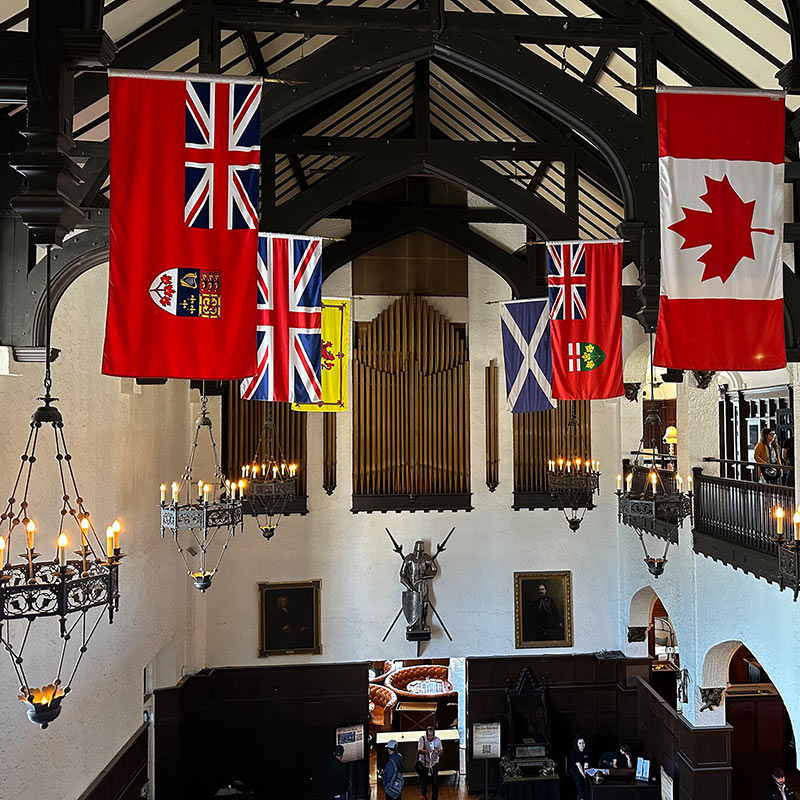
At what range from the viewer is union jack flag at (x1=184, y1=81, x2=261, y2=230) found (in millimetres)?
4621

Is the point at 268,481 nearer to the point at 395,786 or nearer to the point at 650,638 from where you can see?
the point at 395,786

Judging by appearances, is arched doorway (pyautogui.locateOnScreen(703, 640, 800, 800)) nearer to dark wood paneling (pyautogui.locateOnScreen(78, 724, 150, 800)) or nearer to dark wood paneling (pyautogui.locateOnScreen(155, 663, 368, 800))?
dark wood paneling (pyautogui.locateOnScreen(155, 663, 368, 800))

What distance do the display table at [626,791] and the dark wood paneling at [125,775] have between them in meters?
6.92

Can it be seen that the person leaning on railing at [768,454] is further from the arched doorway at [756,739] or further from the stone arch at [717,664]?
the arched doorway at [756,739]

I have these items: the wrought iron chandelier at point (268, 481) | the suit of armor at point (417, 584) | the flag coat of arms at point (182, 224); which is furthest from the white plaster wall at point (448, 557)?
the flag coat of arms at point (182, 224)

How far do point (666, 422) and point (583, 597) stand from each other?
3.61 meters

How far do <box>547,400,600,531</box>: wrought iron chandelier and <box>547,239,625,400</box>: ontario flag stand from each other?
4.40 m

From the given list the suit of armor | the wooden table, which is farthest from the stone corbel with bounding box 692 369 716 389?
the wooden table

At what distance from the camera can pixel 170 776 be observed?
1227 centimetres

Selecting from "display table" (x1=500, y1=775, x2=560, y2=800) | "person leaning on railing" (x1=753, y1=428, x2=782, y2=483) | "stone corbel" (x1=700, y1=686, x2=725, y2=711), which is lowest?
"display table" (x1=500, y1=775, x2=560, y2=800)

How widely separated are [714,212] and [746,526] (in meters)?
5.39

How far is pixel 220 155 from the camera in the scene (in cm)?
468

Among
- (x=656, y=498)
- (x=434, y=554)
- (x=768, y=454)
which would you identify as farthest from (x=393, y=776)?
(x=768, y=454)

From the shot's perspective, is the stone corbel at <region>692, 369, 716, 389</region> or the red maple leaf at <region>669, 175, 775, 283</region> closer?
the red maple leaf at <region>669, 175, 775, 283</region>
